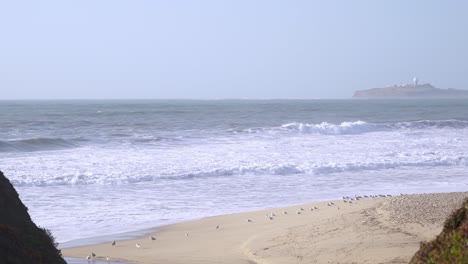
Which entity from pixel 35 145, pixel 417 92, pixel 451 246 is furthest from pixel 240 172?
pixel 417 92

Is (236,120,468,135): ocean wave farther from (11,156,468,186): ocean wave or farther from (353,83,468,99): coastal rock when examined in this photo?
(353,83,468,99): coastal rock

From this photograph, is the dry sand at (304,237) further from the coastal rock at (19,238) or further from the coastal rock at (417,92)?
the coastal rock at (417,92)

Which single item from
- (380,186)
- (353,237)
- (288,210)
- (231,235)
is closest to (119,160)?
(380,186)

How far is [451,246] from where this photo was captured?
15.4 feet

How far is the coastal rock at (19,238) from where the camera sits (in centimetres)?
556

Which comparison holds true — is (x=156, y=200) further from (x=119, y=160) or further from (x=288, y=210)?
(x=119, y=160)

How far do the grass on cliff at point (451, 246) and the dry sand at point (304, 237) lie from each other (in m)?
3.90

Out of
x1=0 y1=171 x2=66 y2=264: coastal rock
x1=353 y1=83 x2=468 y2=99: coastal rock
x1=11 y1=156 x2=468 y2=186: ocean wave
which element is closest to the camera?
x1=0 y1=171 x2=66 y2=264: coastal rock

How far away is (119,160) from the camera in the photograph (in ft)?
73.7

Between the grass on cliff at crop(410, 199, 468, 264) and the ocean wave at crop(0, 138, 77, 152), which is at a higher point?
the grass on cliff at crop(410, 199, 468, 264)

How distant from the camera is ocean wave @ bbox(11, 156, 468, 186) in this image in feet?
58.4

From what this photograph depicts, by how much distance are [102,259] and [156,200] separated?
5663 millimetres

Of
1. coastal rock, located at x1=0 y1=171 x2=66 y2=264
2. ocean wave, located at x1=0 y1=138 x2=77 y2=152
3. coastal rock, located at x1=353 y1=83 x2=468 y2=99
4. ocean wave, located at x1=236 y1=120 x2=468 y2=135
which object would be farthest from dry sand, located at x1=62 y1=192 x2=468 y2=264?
coastal rock, located at x1=353 y1=83 x2=468 y2=99

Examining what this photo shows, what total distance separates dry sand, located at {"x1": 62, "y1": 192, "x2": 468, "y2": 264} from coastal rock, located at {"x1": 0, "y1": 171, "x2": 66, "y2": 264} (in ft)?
10.9
